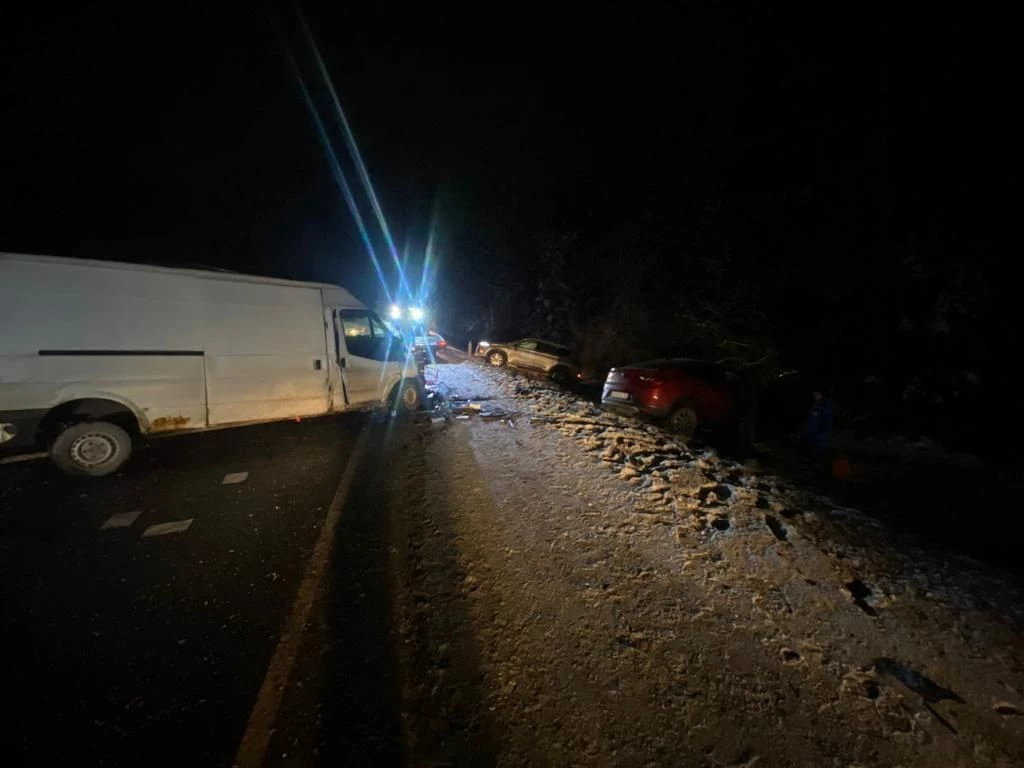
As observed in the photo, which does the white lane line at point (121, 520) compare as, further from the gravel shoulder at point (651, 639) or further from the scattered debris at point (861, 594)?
the scattered debris at point (861, 594)

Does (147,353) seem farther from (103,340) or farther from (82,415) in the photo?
(82,415)

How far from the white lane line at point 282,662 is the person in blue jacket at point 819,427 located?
7741 mm

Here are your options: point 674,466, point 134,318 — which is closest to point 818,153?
point 674,466

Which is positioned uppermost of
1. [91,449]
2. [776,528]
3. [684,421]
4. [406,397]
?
[406,397]

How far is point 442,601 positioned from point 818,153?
1523 cm

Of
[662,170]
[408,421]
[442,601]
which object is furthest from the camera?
[662,170]

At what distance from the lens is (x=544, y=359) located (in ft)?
49.6

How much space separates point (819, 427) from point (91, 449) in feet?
34.9

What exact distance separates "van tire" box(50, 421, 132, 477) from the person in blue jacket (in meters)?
10.3

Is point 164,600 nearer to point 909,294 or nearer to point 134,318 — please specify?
point 134,318

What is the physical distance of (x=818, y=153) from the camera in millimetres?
11891

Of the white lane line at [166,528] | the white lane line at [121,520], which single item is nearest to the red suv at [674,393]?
the white lane line at [166,528]

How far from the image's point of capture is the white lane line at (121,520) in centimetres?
391

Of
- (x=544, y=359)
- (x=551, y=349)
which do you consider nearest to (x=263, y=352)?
(x=544, y=359)
